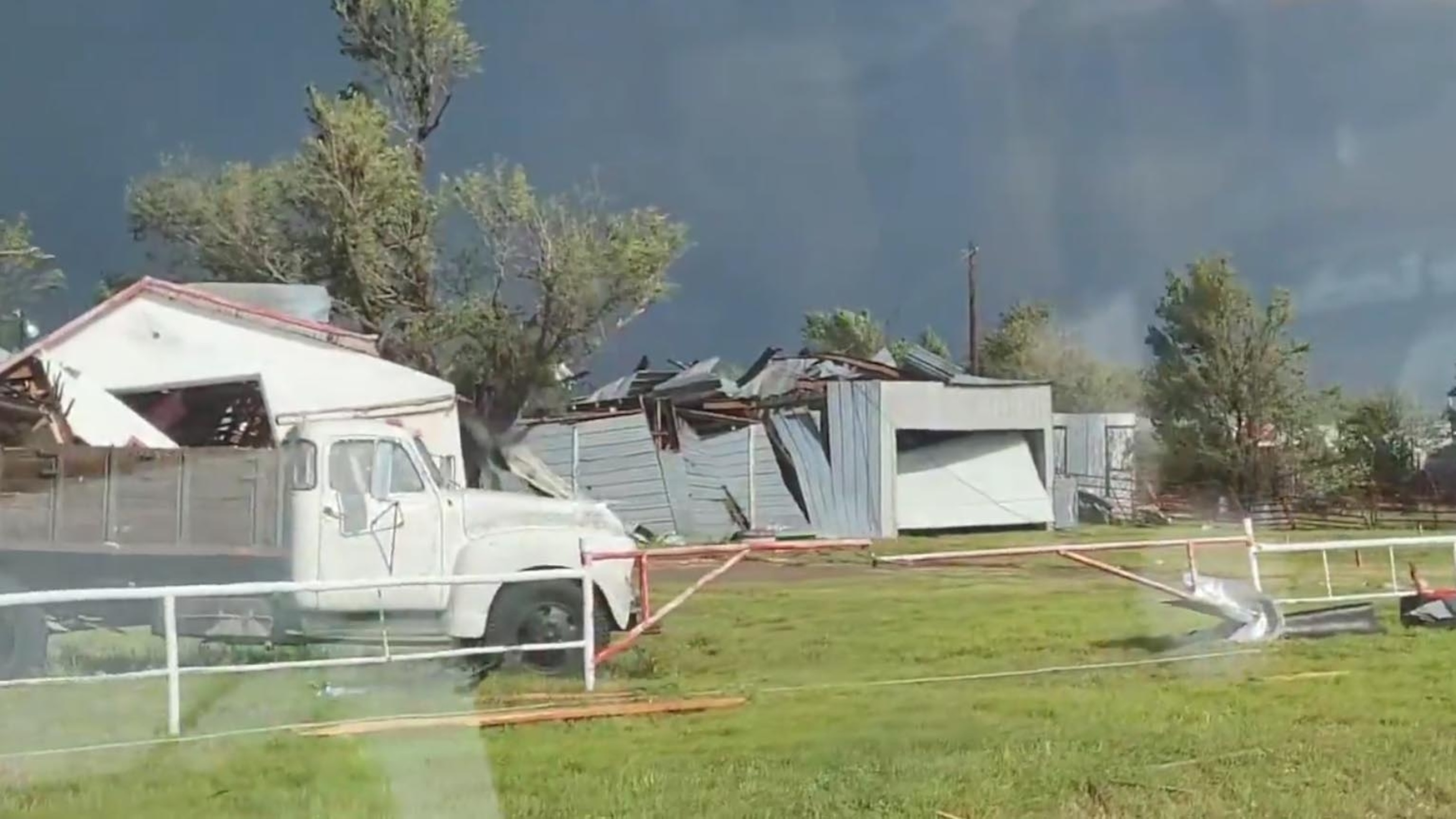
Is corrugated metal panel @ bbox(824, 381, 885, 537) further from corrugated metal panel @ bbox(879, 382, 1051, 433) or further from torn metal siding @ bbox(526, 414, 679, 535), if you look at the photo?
torn metal siding @ bbox(526, 414, 679, 535)

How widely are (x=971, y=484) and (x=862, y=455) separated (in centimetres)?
410

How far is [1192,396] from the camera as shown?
55.1 meters

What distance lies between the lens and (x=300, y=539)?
13211 mm

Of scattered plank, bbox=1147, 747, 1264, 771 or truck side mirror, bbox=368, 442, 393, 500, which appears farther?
truck side mirror, bbox=368, 442, 393, 500

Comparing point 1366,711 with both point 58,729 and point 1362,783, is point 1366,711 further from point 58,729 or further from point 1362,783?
point 58,729

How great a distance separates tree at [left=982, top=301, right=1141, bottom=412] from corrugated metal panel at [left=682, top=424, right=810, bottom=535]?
2899cm

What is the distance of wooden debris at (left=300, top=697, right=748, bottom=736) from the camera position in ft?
33.1

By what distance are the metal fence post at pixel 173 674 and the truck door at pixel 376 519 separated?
272 centimetres

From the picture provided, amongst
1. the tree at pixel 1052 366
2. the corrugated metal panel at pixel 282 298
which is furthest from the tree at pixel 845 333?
the corrugated metal panel at pixel 282 298

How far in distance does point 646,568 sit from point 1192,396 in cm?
4489

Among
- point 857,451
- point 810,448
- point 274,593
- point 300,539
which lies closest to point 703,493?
point 810,448

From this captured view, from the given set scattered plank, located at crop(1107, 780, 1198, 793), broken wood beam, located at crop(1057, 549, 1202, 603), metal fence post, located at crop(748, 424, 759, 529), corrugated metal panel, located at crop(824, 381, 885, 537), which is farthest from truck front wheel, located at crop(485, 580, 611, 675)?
corrugated metal panel, located at crop(824, 381, 885, 537)

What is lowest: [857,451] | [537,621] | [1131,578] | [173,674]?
[173,674]

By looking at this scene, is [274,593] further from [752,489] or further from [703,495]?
[752,489]
